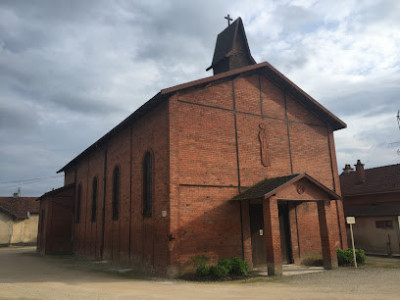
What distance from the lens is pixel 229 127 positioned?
1411 cm

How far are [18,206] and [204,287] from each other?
36040 mm

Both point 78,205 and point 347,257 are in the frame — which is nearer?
point 347,257

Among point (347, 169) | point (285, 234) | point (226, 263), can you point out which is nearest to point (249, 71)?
point (285, 234)

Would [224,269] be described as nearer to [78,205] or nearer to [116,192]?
[116,192]

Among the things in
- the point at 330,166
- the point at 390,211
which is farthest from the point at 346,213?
the point at 330,166

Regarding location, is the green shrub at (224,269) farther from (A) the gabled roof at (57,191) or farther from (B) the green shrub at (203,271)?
(A) the gabled roof at (57,191)

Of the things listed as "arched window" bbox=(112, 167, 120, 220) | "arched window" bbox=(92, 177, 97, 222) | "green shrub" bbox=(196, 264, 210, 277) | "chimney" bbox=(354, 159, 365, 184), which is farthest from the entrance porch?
"arched window" bbox=(92, 177, 97, 222)

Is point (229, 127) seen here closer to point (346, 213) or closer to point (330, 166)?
point (330, 166)

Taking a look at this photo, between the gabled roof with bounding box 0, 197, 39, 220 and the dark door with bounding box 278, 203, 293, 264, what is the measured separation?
106ft

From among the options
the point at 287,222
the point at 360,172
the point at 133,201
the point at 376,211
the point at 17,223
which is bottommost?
the point at 287,222

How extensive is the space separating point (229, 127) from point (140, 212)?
534 centimetres

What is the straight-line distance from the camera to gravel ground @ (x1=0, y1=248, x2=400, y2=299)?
8461 mm

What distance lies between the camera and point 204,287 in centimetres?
988

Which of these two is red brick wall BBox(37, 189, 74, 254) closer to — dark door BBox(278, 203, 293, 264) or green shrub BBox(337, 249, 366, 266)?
dark door BBox(278, 203, 293, 264)
